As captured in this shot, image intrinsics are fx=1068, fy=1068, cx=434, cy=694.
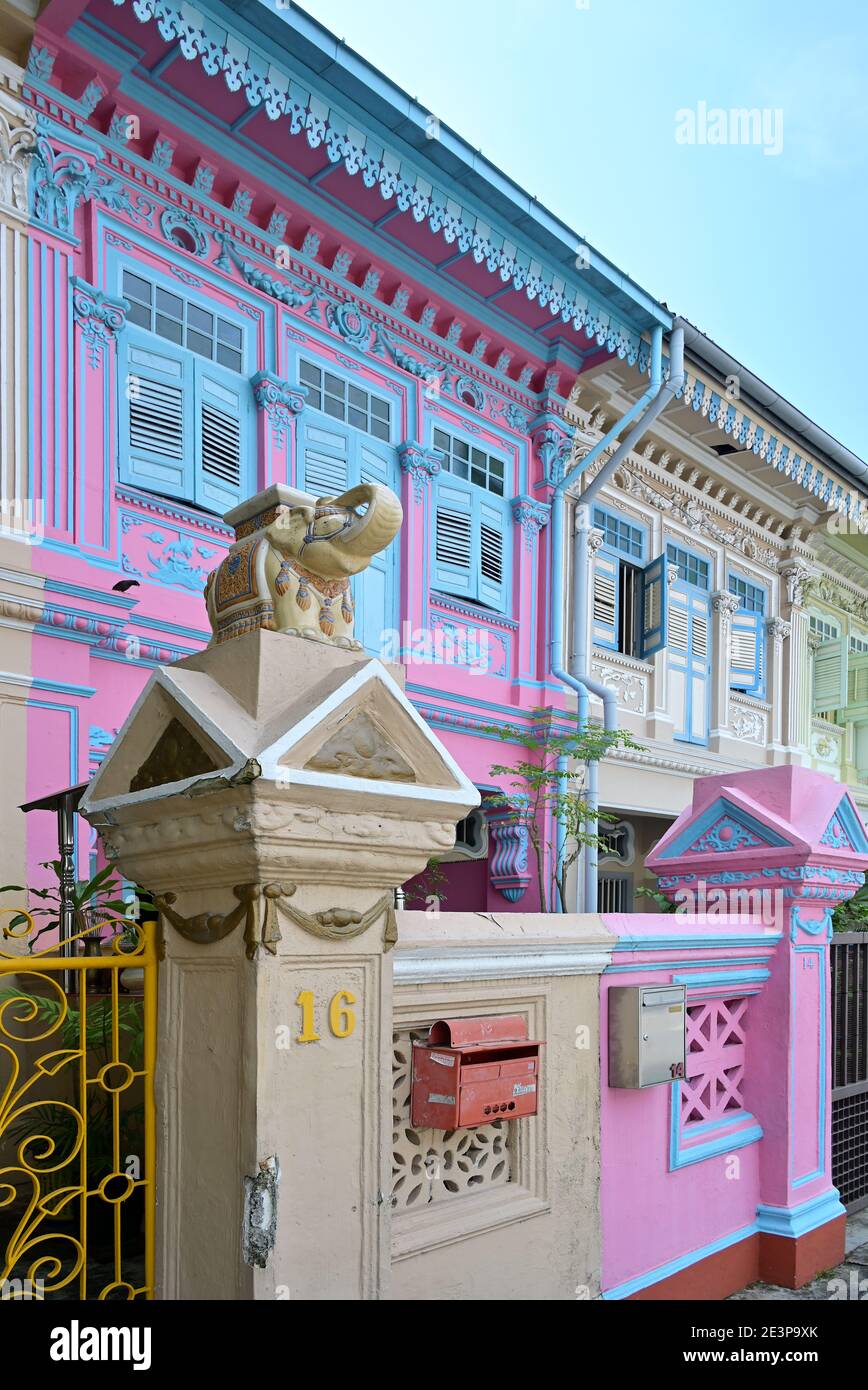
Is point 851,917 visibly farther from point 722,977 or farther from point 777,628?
point 777,628

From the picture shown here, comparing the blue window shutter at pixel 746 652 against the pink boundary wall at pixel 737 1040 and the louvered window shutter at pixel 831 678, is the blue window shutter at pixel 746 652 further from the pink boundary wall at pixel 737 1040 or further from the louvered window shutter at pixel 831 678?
the pink boundary wall at pixel 737 1040

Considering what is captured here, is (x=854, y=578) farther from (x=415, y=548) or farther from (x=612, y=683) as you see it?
(x=415, y=548)

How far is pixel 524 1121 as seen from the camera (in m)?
3.20

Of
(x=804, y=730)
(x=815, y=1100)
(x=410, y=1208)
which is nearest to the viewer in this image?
(x=410, y=1208)

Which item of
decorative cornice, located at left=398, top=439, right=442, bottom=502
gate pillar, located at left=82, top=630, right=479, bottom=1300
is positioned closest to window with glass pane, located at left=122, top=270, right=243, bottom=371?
decorative cornice, located at left=398, top=439, right=442, bottom=502

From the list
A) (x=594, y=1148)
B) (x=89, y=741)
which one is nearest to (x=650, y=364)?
(x=89, y=741)

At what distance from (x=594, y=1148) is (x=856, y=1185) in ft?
9.00

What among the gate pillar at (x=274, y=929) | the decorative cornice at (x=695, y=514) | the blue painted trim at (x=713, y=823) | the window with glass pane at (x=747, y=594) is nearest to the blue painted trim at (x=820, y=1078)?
the blue painted trim at (x=713, y=823)

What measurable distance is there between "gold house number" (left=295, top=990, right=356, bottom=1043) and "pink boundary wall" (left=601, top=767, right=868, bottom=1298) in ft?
4.54

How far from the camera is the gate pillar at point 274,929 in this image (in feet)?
7.30

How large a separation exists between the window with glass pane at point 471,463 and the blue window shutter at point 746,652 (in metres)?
4.49

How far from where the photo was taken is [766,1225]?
14.2 feet

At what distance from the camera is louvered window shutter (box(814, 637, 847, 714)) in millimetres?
14172

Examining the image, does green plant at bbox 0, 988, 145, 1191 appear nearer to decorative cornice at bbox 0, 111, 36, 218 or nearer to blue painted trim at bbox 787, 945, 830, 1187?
blue painted trim at bbox 787, 945, 830, 1187
